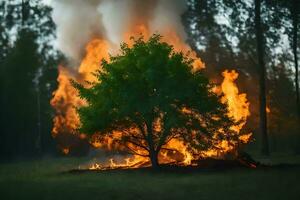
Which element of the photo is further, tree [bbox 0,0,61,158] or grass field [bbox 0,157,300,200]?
tree [bbox 0,0,61,158]

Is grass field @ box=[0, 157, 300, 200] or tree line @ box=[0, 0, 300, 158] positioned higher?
tree line @ box=[0, 0, 300, 158]

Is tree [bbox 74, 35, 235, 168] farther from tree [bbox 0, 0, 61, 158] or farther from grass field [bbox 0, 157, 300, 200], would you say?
tree [bbox 0, 0, 61, 158]

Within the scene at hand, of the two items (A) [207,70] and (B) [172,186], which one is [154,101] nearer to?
(B) [172,186]

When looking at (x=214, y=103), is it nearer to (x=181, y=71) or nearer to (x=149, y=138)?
(x=181, y=71)

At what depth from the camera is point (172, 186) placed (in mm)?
20375

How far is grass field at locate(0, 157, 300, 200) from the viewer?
17.1 m

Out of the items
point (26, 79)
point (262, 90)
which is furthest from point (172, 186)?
point (26, 79)

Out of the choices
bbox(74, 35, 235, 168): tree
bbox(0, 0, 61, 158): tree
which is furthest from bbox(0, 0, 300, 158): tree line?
bbox(74, 35, 235, 168): tree

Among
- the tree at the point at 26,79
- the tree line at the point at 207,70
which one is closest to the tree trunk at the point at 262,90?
the tree line at the point at 207,70

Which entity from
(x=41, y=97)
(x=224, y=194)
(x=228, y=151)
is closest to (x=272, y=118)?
(x=228, y=151)

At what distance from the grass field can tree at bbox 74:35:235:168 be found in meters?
2.89

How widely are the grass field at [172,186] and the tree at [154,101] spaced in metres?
2.89

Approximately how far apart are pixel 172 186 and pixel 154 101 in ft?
25.8

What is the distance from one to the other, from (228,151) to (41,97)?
95.4ft
